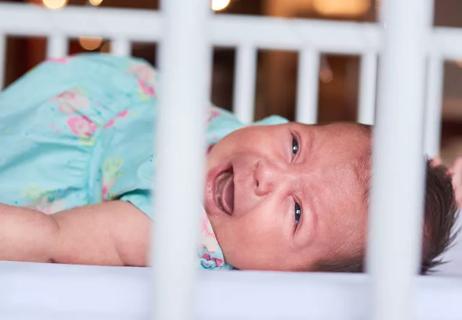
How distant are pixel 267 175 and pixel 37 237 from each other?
221mm

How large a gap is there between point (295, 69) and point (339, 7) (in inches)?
13.6

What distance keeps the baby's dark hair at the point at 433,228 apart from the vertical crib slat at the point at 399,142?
0.32m

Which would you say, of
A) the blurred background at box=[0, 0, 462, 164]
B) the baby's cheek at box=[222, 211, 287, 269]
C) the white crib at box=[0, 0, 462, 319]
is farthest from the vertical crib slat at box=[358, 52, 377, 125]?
the blurred background at box=[0, 0, 462, 164]

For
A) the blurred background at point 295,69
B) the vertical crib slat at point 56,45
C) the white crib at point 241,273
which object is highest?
the blurred background at point 295,69

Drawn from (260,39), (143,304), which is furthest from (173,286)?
(260,39)

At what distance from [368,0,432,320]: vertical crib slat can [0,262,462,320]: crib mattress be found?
0.18 ft

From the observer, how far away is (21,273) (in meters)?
0.41

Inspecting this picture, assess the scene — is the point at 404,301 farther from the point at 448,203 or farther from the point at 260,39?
the point at 260,39

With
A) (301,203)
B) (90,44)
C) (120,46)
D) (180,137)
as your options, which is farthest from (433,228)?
(90,44)

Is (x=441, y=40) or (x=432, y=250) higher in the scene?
(x=441, y=40)

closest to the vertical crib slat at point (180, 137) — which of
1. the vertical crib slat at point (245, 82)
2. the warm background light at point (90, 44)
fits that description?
the vertical crib slat at point (245, 82)

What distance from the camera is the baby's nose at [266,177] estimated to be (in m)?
0.70

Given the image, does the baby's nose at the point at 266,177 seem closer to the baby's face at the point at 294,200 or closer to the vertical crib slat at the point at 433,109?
the baby's face at the point at 294,200

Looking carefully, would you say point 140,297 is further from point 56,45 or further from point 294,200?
point 56,45
